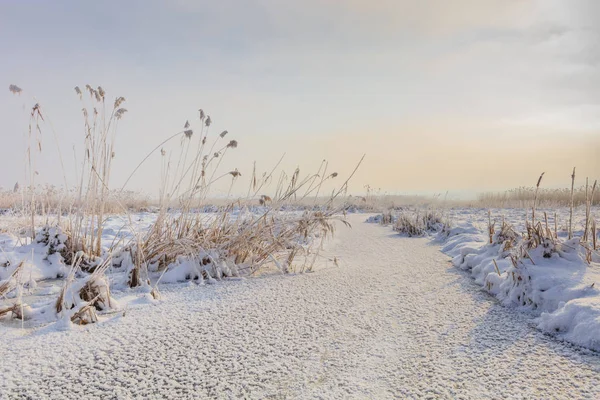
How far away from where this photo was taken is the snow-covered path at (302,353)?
1.07m

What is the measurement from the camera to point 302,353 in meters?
1.28

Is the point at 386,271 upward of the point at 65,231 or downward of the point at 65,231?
downward

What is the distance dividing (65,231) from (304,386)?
7.77 ft

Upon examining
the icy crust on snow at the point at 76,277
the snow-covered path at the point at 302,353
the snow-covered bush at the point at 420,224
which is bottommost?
the snow-covered path at the point at 302,353

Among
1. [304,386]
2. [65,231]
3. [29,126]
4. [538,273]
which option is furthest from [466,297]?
[29,126]

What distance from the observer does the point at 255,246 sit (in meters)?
2.64

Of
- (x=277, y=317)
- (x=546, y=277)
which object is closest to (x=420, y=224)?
(x=546, y=277)

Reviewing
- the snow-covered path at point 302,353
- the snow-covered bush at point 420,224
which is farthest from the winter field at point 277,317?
the snow-covered bush at point 420,224

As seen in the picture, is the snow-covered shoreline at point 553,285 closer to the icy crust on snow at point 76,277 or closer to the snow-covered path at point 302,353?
the snow-covered path at point 302,353

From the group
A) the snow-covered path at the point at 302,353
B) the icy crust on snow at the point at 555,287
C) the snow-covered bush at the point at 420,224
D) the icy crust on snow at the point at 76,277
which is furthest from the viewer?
the snow-covered bush at the point at 420,224

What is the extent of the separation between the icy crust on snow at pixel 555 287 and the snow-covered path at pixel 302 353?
3.3 inches

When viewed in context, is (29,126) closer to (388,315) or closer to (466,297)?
(388,315)

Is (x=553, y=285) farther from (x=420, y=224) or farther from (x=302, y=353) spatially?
(x=420, y=224)

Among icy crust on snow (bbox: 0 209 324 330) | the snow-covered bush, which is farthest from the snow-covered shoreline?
the snow-covered bush
